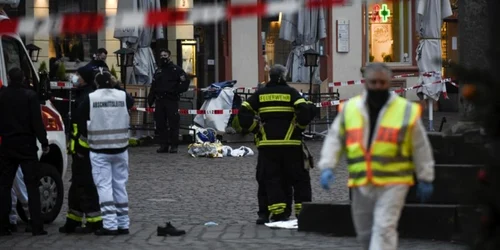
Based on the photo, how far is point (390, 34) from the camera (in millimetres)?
33312

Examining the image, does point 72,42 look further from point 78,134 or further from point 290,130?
point 78,134

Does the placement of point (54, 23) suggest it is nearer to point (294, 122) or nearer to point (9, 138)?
point (9, 138)

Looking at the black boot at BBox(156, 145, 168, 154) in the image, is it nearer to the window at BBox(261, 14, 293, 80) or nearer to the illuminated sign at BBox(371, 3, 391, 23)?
the window at BBox(261, 14, 293, 80)

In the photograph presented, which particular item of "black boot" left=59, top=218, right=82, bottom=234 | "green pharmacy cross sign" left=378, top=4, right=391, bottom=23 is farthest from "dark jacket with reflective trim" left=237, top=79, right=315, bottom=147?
"green pharmacy cross sign" left=378, top=4, right=391, bottom=23

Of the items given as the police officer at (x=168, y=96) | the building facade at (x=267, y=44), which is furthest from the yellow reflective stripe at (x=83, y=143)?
the building facade at (x=267, y=44)

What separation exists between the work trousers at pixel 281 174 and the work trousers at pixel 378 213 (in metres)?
4.27

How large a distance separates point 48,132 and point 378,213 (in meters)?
6.01

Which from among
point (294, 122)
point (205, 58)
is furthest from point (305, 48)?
point (294, 122)

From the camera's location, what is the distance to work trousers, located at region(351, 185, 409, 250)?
26.9ft

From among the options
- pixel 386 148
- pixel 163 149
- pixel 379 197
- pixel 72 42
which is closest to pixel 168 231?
pixel 379 197

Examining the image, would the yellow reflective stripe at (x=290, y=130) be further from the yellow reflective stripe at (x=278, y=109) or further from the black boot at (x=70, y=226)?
the black boot at (x=70, y=226)

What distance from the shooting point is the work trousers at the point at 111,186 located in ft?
39.0

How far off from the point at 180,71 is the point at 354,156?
14189 millimetres

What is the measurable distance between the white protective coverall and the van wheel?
5.20m
